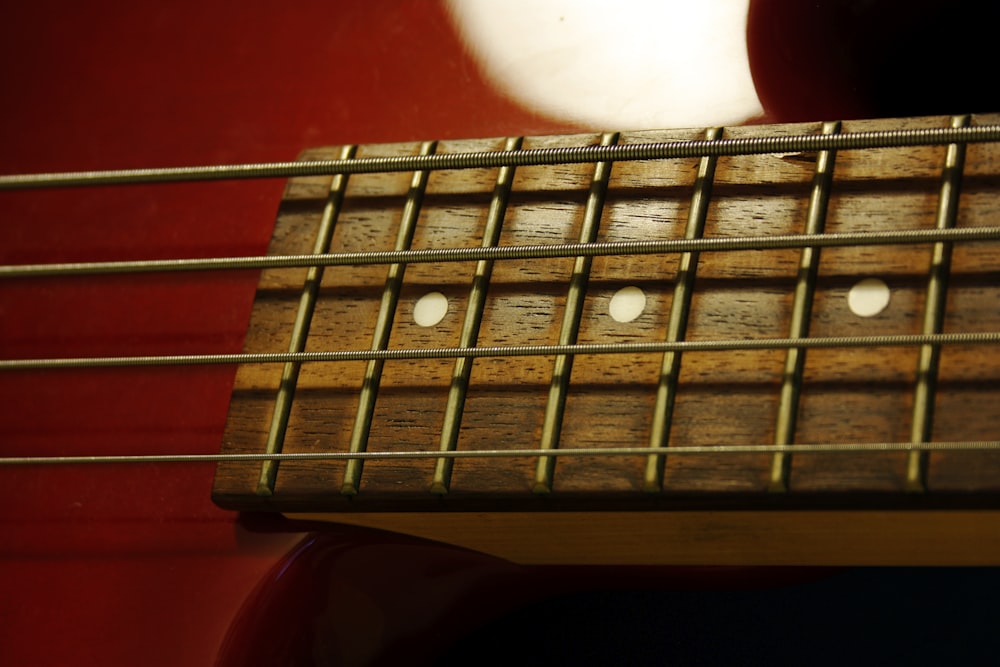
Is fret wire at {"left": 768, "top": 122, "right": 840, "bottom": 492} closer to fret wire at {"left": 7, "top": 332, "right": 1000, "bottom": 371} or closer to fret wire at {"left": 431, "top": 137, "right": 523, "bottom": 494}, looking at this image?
fret wire at {"left": 7, "top": 332, "right": 1000, "bottom": 371}

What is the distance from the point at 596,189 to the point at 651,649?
0.98 feet

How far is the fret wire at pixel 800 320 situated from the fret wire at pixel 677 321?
0.05 metres

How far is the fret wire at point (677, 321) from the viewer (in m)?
0.48

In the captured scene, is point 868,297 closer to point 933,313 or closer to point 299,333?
point 933,313

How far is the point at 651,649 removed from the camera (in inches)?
27.0

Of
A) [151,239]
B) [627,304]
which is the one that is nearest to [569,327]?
[627,304]

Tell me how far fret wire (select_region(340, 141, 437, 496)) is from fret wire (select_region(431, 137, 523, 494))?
0.04m

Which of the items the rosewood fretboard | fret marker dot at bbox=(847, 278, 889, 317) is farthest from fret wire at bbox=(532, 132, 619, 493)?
fret marker dot at bbox=(847, 278, 889, 317)

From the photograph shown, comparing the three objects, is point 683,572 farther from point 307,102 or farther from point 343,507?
point 307,102

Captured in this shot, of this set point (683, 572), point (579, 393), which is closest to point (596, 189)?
point (579, 393)

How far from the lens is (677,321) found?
19.5 inches

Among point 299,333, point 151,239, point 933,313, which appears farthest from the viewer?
point 151,239

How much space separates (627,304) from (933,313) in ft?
0.42

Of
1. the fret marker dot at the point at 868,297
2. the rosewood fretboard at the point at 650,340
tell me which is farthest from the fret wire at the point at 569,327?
the fret marker dot at the point at 868,297
